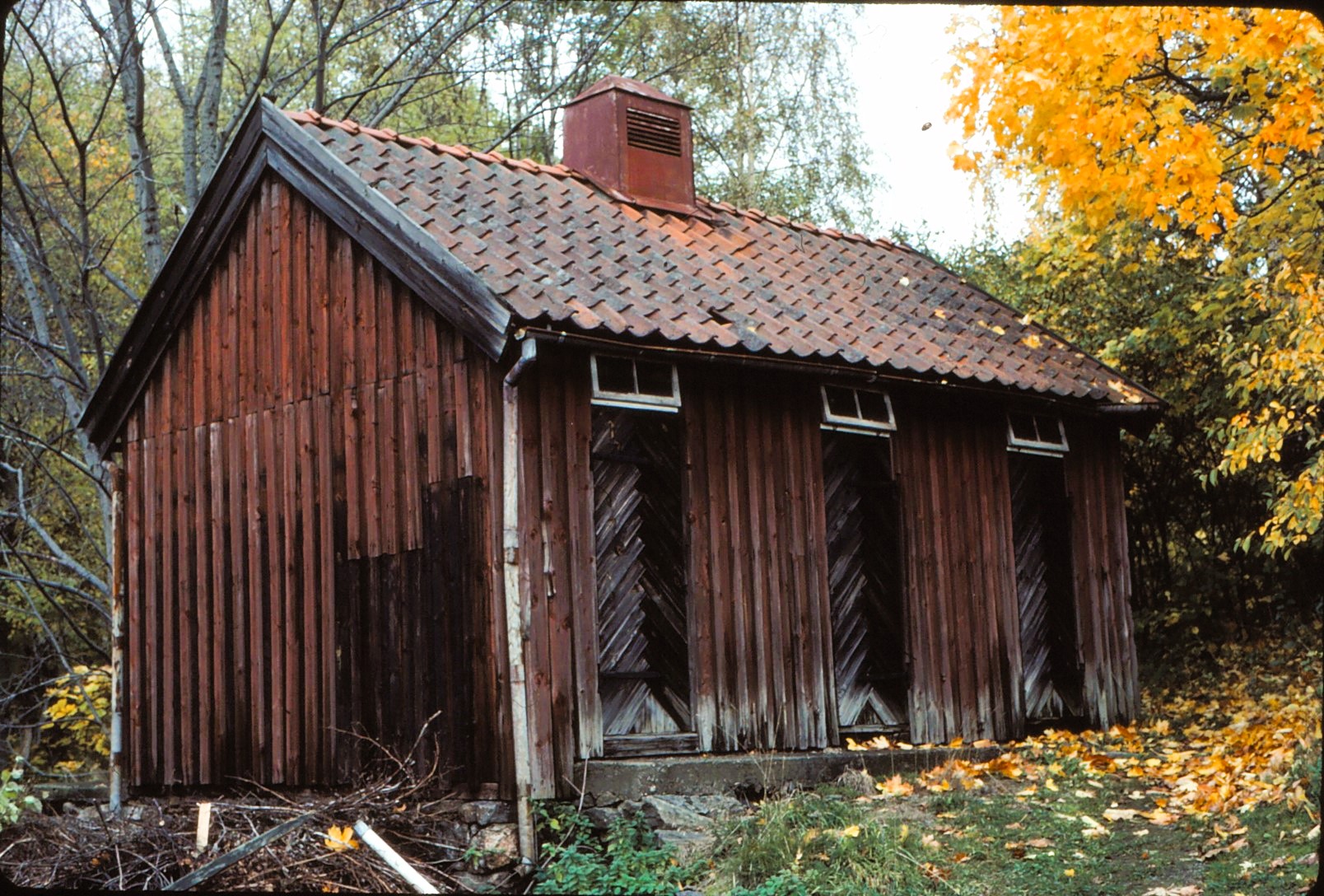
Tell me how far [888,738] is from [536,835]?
3.63 meters

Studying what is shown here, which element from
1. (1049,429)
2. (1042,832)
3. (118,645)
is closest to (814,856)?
(1042,832)

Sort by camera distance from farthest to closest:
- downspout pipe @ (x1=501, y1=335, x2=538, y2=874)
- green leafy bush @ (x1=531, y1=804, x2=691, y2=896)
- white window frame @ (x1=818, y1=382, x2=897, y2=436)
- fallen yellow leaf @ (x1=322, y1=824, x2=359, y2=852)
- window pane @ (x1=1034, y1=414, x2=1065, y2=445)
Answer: window pane @ (x1=1034, y1=414, x2=1065, y2=445), white window frame @ (x1=818, y1=382, x2=897, y2=436), downspout pipe @ (x1=501, y1=335, x2=538, y2=874), fallen yellow leaf @ (x1=322, y1=824, x2=359, y2=852), green leafy bush @ (x1=531, y1=804, x2=691, y2=896)

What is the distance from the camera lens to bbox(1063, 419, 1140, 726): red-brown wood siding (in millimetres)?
13266

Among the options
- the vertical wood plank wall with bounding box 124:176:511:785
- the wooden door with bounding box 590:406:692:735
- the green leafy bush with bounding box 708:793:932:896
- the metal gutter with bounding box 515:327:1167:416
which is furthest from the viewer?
the wooden door with bounding box 590:406:692:735

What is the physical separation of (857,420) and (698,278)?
1744mm

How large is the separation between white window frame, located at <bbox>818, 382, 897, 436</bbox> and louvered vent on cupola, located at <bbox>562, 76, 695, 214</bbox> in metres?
2.72

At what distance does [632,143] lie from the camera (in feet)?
42.8

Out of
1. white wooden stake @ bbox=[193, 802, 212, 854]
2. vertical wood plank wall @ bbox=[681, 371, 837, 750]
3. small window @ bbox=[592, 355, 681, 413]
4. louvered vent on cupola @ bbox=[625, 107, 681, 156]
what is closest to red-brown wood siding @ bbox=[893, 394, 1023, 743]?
vertical wood plank wall @ bbox=[681, 371, 837, 750]

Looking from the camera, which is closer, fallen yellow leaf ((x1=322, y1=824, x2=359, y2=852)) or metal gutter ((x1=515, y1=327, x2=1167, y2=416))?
fallen yellow leaf ((x1=322, y1=824, x2=359, y2=852))

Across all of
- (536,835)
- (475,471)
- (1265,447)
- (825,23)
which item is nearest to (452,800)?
(536,835)

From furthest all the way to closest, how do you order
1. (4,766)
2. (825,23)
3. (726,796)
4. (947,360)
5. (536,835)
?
(825,23) → (4,766) → (947,360) → (726,796) → (536,835)

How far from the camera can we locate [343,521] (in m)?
10.5

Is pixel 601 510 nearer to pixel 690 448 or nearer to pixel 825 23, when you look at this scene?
pixel 690 448

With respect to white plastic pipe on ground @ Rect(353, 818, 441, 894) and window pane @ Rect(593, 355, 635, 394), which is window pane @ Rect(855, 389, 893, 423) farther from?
white plastic pipe on ground @ Rect(353, 818, 441, 894)
